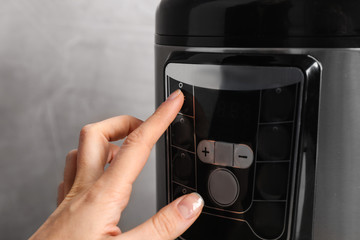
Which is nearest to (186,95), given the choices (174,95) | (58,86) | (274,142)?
(174,95)

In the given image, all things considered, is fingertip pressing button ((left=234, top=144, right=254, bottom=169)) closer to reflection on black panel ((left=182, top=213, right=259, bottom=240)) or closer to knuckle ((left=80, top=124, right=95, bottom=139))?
reflection on black panel ((left=182, top=213, right=259, bottom=240))

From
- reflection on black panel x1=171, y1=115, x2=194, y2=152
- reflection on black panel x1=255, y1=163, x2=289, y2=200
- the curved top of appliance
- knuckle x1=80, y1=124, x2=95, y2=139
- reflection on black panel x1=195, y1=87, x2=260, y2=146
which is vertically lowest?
reflection on black panel x1=255, y1=163, x2=289, y2=200

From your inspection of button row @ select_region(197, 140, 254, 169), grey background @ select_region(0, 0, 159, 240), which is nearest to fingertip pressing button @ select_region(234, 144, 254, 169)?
button row @ select_region(197, 140, 254, 169)

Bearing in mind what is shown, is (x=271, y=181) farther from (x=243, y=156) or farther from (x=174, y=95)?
(x=174, y=95)

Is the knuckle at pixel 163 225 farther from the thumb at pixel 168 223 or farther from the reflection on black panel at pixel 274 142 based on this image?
the reflection on black panel at pixel 274 142

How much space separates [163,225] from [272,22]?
25 cm

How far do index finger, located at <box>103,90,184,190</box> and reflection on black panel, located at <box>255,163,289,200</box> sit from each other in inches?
4.8

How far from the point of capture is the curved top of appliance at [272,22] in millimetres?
423

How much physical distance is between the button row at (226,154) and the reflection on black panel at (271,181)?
0.06 feet

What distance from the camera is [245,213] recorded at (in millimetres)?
486

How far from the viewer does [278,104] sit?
0.45 meters

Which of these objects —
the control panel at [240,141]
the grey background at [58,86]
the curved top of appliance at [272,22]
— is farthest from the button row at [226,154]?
the grey background at [58,86]

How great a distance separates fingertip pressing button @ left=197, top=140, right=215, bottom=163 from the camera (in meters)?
0.49

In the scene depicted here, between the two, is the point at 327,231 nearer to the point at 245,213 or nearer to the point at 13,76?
the point at 245,213
